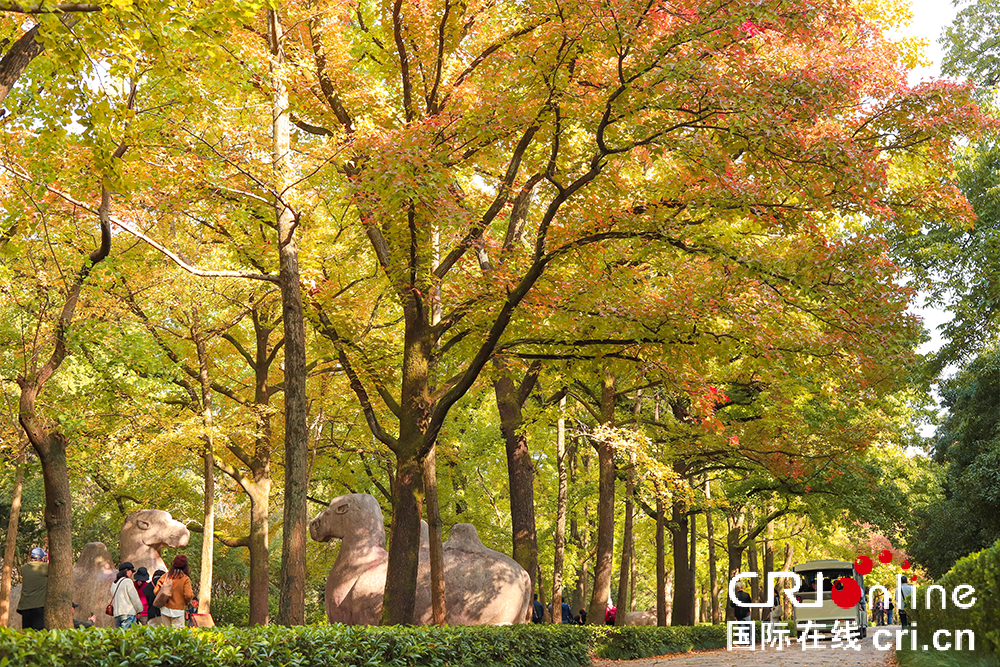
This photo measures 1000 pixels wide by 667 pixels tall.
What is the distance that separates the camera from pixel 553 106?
11.0m

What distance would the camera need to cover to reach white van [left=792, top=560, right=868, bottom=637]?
83.0 ft

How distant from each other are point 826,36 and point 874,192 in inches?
159

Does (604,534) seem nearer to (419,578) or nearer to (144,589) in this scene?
(419,578)

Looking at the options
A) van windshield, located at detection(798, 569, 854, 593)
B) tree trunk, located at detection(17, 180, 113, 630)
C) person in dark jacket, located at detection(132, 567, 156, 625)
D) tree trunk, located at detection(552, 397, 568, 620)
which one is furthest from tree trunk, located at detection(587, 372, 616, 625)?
van windshield, located at detection(798, 569, 854, 593)


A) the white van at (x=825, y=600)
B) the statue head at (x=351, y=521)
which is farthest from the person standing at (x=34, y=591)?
the white van at (x=825, y=600)

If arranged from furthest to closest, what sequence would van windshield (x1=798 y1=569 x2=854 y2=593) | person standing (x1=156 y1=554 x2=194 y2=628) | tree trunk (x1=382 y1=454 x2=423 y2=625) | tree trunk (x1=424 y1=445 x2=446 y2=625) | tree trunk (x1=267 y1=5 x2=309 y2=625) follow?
van windshield (x1=798 y1=569 x2=854 y2=593)
tree trunk (x1=424 y1=445 x2=446 y2=625)
tree trunk (x1=382 y1=454 x2=423 y2=625)
person standing (x1=156 y1=554 x2=194 y2=628)
tree trunk (x1=267 y1=5 x2=309 y2=625)

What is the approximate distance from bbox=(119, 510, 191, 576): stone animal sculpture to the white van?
58.2 ft

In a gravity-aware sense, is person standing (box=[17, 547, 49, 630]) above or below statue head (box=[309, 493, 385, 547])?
below

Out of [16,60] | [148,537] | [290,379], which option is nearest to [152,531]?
[148,537]

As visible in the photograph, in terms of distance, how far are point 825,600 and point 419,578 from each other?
16.1m

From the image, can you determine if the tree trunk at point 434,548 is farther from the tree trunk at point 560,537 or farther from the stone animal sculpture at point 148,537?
the stone animal sculpture at point 148,537

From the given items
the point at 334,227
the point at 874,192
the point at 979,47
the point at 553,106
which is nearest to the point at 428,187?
the point at 553,106

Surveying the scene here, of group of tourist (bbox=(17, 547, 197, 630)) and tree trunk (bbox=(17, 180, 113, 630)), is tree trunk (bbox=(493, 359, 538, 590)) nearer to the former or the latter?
group of tourist (bbox=(17, 547, 197, 630))

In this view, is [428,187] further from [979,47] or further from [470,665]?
[979,47]
